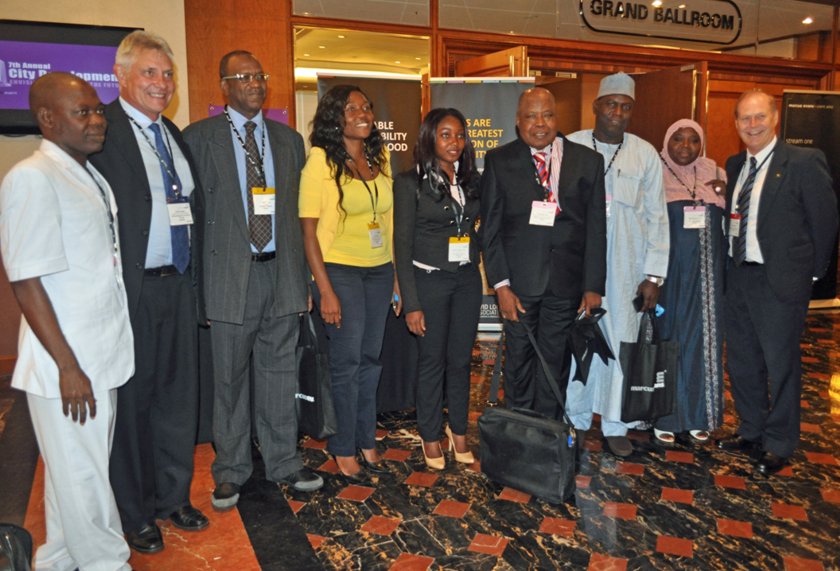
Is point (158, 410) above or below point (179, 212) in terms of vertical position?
→ below

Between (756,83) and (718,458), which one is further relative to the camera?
(756,83)

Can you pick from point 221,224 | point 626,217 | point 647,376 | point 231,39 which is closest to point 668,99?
point 626,217

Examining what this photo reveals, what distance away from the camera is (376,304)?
3064 mm

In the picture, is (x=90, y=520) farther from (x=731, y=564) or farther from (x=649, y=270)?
(x=649, y=270)

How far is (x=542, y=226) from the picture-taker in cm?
308

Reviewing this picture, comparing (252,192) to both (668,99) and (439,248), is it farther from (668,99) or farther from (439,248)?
(668,99)

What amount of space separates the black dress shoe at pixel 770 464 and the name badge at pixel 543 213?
161cm

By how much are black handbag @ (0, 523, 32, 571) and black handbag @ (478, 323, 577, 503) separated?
1.87 metres

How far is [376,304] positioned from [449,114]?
92cm

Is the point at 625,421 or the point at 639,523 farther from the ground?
the point at 625,421

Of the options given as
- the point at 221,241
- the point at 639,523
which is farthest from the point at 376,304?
the point at 639,523

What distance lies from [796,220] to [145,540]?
10.4 ft

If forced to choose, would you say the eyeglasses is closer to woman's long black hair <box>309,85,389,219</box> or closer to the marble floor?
woman's long black hair <box>309,85,389,219</box>

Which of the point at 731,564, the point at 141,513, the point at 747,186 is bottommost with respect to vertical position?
the point at 731,564
